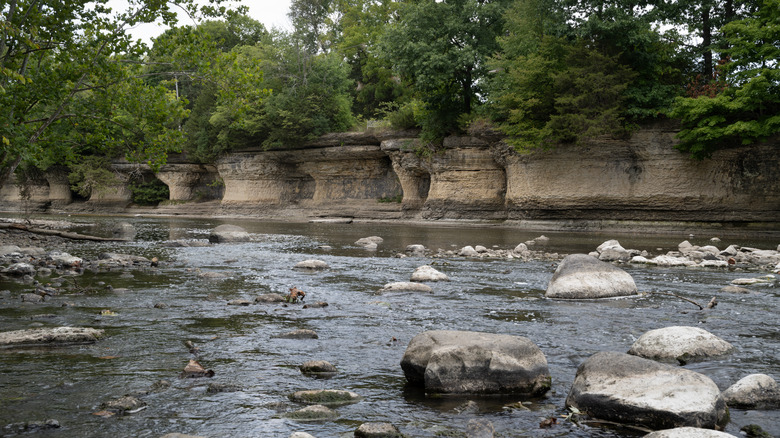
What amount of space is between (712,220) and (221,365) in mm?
31853

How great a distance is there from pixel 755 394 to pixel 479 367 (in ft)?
7.35

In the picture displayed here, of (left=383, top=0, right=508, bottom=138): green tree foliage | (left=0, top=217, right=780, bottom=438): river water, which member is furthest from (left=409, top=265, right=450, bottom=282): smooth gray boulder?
(left=383, top=0, right=508, bottom=138): green tree foliage

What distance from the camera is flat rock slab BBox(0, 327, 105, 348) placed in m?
6.18

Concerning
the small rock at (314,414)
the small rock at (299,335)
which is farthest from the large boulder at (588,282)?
the small rock at (314,414)

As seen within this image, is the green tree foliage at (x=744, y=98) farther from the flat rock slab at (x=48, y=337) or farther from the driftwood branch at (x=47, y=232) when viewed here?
the flat rock slab at (x=48, y=337)

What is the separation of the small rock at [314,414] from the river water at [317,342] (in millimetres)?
93

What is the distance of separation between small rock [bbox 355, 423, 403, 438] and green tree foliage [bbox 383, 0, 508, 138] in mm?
35217

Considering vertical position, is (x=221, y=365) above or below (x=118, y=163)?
below

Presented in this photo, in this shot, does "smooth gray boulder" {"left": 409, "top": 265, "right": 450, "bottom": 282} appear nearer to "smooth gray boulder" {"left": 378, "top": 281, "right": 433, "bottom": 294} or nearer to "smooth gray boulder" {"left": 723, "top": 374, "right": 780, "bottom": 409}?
"smooth gray boulder" {"left": 378, "top": 281, "right": 433, "bottom": 294}

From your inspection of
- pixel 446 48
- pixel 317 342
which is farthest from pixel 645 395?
pixel 446 48

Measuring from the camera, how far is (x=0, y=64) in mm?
10930

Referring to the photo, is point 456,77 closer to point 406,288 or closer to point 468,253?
point 468,253

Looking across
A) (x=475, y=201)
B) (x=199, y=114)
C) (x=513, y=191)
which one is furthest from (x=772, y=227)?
(x=199, y=114)

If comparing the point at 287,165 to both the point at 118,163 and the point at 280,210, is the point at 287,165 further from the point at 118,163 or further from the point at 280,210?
the point at 118,163
